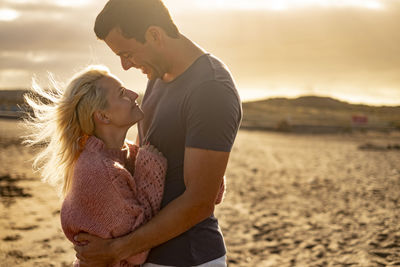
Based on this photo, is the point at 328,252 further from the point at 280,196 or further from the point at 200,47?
the point at 200,47

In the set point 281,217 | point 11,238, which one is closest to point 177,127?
point 11,238

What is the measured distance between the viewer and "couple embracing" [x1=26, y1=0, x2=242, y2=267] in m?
1.79

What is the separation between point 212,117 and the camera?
175 cm

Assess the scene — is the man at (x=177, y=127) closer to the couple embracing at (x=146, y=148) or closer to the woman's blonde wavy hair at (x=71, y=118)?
the couple embracing at (x=146, y=148)

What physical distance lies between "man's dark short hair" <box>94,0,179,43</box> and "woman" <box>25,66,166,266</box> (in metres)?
0.25

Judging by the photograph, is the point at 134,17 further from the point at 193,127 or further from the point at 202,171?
the point at 202,171

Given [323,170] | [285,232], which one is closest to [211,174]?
[285,232]

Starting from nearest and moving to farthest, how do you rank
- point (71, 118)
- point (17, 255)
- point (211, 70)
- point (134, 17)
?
point (211, 70) → point (134, 17) → point (71, 118) → point (17, 255)

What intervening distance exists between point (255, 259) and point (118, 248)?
4285 millimetres

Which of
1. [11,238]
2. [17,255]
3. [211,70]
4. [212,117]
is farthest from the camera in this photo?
[11,238]

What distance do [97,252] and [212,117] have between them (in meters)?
0.70

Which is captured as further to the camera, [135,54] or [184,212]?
[135,54]

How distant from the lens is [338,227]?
295 inches

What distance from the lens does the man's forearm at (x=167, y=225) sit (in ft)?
5.88
